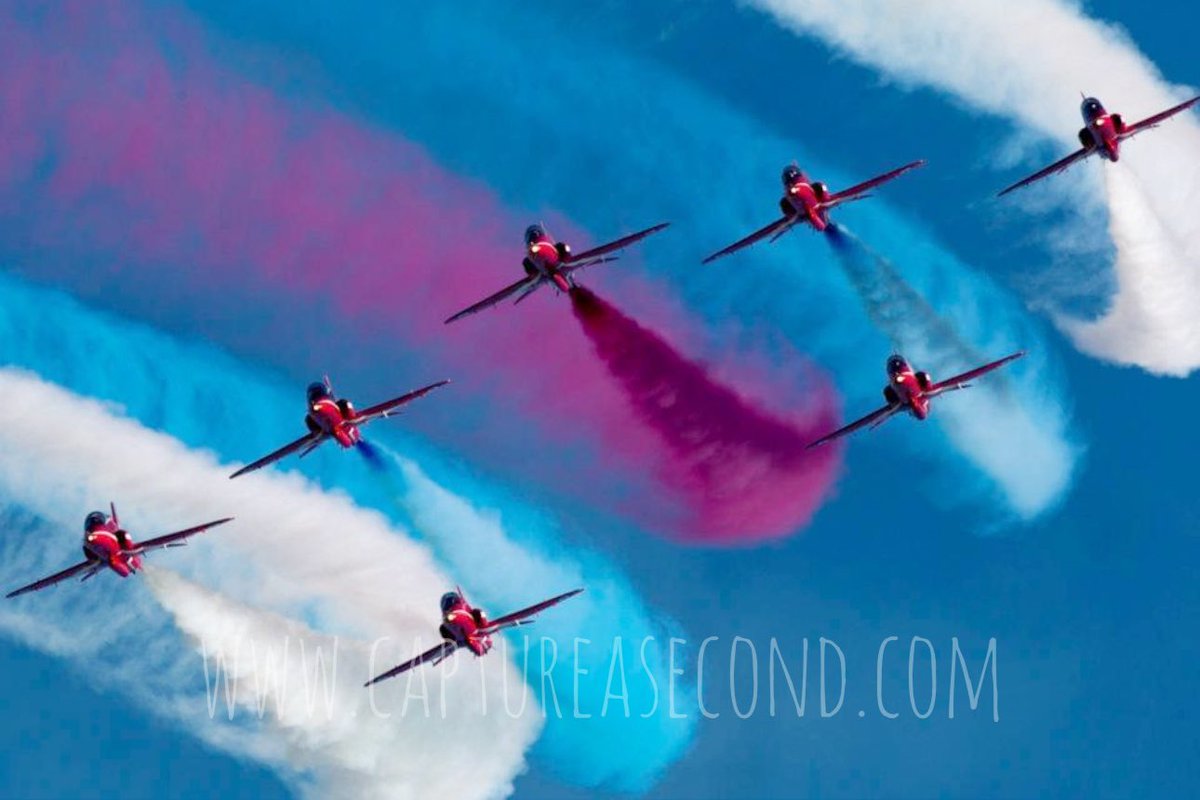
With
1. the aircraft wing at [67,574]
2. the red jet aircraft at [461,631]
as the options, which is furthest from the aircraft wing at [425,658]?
the aircraft wing at [67,574]

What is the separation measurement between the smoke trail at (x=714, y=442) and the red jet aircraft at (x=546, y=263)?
287 inches

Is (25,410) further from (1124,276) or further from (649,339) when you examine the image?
(1124,276)

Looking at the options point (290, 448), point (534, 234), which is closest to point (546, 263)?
point (534, 234)

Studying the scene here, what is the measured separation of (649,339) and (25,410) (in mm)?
28294

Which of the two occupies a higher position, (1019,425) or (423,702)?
(1019,425)

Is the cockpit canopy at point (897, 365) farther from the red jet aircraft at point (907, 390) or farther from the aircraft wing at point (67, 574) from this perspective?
the aircraft wing at point (67, 574)

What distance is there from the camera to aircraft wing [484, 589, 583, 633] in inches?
5079

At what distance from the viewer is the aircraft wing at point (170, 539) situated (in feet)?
427

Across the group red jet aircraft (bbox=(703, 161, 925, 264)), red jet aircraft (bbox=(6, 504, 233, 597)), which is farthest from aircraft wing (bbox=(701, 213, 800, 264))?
red jet aircraft (bbox=(6, 504, 233, 597))

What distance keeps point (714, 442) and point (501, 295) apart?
13668mm

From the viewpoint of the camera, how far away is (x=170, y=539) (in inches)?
5143

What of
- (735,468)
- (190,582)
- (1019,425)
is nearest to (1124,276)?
(1019,425)

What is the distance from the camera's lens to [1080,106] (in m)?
134

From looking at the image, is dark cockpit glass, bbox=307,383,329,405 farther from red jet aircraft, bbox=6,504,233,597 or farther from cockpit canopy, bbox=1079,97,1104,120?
cockpit canopy, bbox=1079,97,1104,120
